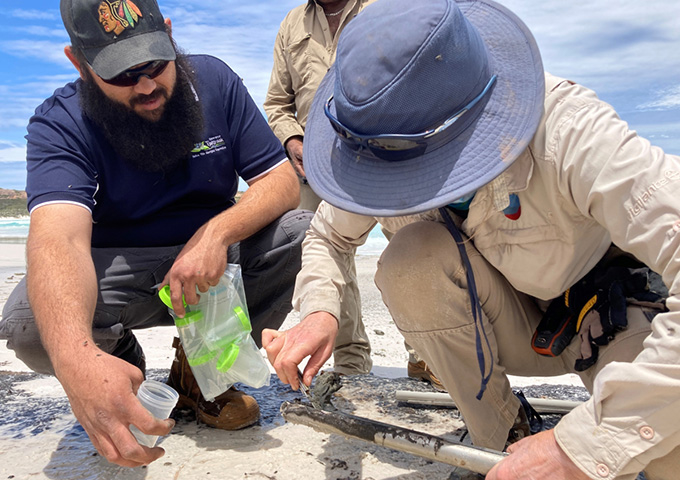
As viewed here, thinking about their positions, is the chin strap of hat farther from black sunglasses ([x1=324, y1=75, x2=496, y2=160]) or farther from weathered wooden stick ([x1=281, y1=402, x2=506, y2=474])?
black sunglasses ([x1=324, y1=75, x2=496, y2=160])

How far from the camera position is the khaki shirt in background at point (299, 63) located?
336 cm

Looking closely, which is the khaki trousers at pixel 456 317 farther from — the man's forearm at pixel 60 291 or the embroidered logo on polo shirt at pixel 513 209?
the man's forearm at pixel 60 291

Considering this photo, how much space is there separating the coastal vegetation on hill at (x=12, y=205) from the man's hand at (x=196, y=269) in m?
26.8

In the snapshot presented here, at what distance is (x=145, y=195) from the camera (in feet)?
7.95

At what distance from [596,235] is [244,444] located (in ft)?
4.45

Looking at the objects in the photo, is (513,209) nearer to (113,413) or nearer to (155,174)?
(113,413)

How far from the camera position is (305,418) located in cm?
171

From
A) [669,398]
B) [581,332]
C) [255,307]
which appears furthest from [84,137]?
[669,398]

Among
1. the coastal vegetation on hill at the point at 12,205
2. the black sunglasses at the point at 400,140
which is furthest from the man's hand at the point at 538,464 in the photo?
the coastal vegetation on hill at the point at 12,205

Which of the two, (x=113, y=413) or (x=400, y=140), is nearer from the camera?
(x=400, y=140)

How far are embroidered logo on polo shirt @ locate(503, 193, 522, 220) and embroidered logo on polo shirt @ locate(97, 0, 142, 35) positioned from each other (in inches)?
60.4

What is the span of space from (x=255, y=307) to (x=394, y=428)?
3.91 ft

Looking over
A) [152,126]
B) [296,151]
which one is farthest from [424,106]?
[296,151]

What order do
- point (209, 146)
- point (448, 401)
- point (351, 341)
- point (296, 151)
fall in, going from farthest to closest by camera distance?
point (296, 151) → point (351, 341) → point (209, 146) → point (448, 401)
